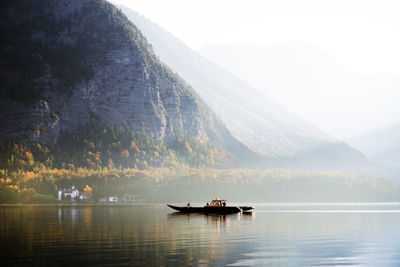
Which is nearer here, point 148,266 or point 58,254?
point 148,266

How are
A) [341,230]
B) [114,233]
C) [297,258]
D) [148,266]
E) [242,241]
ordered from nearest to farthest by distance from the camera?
[148,266], [297,258], [242,241], [114,233], [341,230]

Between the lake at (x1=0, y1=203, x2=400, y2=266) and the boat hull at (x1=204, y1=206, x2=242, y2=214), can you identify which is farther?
the boat hull at (x1=204, y1=206, x2=242, y2=214)

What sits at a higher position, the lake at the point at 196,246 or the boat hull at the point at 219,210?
the lake at the point at 196,246

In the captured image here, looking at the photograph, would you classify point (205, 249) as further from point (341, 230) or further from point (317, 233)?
point (341, 230)

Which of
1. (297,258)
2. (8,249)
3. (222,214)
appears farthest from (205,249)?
(222,214)

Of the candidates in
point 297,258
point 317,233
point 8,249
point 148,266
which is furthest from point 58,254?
point 317,233

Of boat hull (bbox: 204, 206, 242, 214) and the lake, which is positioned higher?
the lake

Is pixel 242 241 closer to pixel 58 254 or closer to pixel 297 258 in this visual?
pixel 297 258

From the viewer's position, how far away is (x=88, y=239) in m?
97.6

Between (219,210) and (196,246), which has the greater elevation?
(196,246)

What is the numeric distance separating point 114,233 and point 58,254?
30.5m

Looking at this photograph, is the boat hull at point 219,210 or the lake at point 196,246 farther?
the boat hull at point 219,210

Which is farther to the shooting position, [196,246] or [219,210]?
[219,210]

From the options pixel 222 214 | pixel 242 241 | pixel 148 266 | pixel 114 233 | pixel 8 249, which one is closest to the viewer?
pixel 148 266
